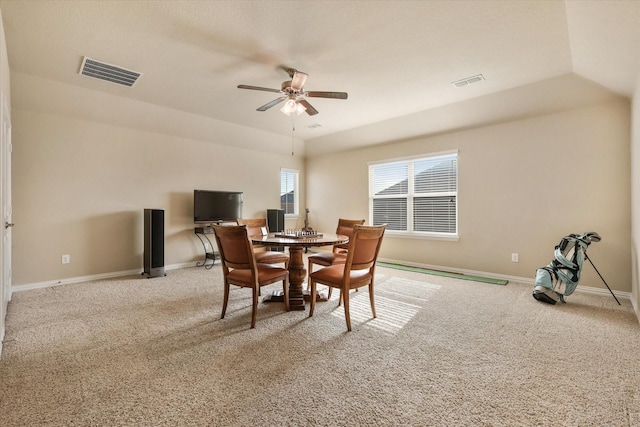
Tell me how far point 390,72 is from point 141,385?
3.74m

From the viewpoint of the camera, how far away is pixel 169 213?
5.25 m

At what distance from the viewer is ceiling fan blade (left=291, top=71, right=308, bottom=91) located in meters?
2.98

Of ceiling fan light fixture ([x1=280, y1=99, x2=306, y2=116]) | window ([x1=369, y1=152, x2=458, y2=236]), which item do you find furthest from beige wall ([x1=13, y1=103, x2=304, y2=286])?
window ([x1=369, y1=152, x2=458, y2=236])

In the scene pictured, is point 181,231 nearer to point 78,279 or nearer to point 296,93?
point 78,279

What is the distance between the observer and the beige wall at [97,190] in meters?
3.94

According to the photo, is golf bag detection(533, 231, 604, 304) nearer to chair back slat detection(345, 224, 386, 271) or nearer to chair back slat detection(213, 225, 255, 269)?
chair back slat detection(345, 224, 386, 271)

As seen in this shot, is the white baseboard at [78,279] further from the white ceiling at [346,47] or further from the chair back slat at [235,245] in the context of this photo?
the chair back slat at [235,245]

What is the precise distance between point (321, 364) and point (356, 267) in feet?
3.10

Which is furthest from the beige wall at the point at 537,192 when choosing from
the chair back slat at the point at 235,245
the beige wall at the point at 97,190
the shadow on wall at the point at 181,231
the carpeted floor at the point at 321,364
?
the beige wall at the point at 97,190

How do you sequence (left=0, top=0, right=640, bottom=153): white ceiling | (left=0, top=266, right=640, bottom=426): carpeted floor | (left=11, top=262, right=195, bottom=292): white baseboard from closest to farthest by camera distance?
1. (left=0, top=266, right=640, bottom=426): carpeted floor
2. (left=0, top=0, right=640, bottom=153): white ceiling
3. (left=11, top=262, right=195, bottom=292): white baseboard

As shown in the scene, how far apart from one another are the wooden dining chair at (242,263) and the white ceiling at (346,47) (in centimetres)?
183

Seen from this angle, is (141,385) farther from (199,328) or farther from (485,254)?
(485,254)

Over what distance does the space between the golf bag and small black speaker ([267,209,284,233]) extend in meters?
4.59

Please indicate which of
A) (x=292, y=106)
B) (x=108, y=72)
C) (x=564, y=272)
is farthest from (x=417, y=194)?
(x=108, y=72)
